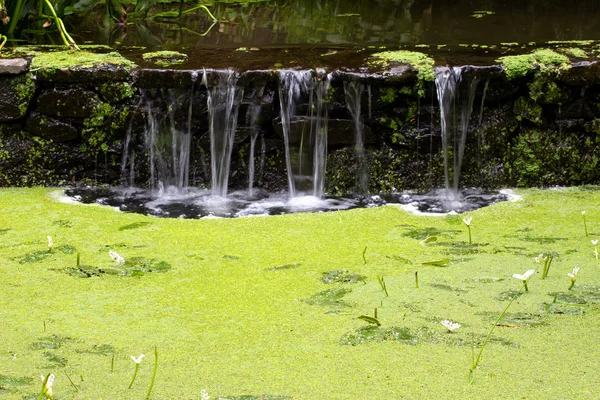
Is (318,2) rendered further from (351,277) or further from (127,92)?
(351,277)

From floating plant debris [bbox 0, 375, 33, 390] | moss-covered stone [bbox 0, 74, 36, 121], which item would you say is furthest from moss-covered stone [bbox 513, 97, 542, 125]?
floating plant debris [bbox 0, 375, 33, 390]

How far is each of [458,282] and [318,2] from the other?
4.63 meters

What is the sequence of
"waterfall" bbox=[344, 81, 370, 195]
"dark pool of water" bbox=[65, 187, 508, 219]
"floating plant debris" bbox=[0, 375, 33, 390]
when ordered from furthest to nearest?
"waterfall" bbox=[344, 81, 370, 195] → "dark pool of water" bbox=[65, 187, 508, 219] → "floating plant debris" bbox=[0, 375, 33, 390]

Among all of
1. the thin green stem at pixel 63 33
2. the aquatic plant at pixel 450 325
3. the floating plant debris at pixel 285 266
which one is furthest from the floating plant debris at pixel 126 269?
the thin green stem at pixel 63 33

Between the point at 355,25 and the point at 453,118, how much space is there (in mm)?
2007

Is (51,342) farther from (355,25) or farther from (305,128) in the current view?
(355,25)

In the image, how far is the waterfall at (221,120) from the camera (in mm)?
3867

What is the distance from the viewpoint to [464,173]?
157 inches

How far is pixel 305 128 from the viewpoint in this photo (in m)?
3.89

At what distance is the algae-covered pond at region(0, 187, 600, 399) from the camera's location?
2002mm

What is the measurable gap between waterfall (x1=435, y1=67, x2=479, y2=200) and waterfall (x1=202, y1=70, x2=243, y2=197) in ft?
2.82

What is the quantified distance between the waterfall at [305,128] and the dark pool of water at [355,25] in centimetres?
95

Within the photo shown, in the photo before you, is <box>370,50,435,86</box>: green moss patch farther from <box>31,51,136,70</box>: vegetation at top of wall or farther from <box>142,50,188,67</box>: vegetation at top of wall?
<box>31,51,136,70</box>: vegetation at top of wall

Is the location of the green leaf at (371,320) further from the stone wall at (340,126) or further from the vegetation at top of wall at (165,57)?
the vegetation at top of wall at (165,57)
